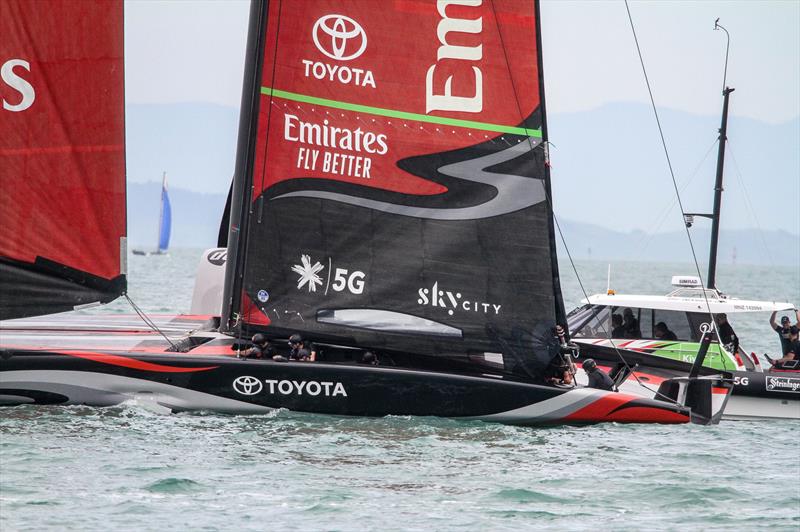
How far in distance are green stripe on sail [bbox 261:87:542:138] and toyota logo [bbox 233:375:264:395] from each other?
10.1 ft

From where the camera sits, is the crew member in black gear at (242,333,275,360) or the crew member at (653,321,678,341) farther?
the crew member at (653,321,678,341)

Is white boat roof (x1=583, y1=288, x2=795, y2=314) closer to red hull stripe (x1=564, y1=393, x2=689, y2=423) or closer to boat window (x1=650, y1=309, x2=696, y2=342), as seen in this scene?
boat window (x1=650, y1=309, x2=696, y2=342)

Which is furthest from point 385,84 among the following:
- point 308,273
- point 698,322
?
point 698,322

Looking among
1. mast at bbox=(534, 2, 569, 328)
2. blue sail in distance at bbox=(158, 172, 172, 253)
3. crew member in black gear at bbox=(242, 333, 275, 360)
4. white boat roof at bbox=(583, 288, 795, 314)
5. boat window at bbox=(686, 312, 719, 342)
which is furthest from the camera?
blue sail in distance at bbox=(158, 172, 172, 253)

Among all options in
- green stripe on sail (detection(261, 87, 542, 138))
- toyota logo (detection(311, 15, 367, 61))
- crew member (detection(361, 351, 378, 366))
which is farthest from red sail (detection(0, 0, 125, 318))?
crew member (detection(361, 351, 378, 366))

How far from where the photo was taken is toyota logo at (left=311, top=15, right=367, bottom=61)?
12914 millimetres

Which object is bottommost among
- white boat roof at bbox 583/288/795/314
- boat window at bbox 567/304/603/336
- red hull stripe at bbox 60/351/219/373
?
red hull stripe at bbox 60/351/219/373

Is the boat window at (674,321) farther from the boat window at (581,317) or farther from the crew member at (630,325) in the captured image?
the boat window at (581,317)

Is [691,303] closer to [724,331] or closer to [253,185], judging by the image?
[724,331]

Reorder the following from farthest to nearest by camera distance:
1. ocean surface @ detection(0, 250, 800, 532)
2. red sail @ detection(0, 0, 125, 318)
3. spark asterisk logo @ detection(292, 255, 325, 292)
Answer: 1. spark asterisk logo @ detection(292, 255, 325, 292)
2. red sail @ detection(0, 0, 125, 318)
3. ocean surface @ detection(0, 250, 800, 532)

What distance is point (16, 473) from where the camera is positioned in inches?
404

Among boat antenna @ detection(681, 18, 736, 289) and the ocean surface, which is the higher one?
boat antenna @ detection(681, 18, 736, 289)

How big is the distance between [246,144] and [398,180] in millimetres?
1730

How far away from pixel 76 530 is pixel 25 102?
5369mm
